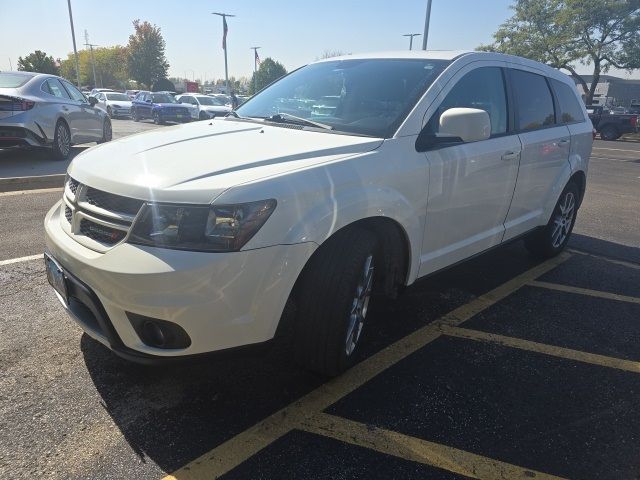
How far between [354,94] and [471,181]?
0.98m

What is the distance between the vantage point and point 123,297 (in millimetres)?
2137

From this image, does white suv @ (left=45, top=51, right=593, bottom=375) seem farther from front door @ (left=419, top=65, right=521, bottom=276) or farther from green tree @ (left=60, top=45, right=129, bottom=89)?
green tree @ (left=60, top=45, right=129, bottom=89)

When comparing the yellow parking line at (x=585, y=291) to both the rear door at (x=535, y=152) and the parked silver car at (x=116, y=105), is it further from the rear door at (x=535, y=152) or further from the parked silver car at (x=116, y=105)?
the parked silver car at (x=116, y=105)

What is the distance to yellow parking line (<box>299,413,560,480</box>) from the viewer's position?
2195 millimetres

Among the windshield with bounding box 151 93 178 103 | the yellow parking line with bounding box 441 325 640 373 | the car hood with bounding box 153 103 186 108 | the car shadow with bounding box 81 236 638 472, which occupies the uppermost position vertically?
the windshield with bounding box 151 93 178 103

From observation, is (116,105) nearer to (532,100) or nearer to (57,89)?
(57,89)

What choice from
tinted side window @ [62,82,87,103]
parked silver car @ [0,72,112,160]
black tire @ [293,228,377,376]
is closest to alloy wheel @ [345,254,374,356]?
black tire @ [293,228,377,376]

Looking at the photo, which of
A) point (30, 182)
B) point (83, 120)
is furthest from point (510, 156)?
point (83, 120)

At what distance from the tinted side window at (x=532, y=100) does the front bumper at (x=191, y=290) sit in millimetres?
2622

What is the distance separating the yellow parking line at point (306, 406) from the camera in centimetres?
216

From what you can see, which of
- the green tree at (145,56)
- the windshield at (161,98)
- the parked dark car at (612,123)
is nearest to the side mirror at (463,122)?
the windshield at (161,98)

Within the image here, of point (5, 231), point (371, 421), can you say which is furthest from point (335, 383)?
point (5, 231)

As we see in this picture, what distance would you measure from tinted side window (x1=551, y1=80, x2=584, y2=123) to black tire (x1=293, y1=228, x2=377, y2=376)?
308 centimetres

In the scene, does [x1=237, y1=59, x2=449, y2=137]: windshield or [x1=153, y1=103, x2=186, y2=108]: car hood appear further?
[x1=153, y1=103, x2=186, y2=108]: car hood
